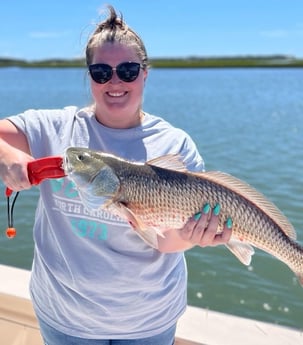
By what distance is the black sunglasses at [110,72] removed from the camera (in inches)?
87.5

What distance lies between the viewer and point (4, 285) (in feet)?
11.4

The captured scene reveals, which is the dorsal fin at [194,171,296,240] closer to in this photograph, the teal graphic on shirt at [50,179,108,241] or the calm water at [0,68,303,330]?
the teal graphic on shirt at [50,179,108,241]

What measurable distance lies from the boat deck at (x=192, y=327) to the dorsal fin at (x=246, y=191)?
1024mm

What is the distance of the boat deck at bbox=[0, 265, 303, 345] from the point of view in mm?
2979

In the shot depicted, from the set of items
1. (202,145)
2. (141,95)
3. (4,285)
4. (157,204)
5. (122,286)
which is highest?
(141,95)

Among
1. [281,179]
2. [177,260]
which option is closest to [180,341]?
[177,260]

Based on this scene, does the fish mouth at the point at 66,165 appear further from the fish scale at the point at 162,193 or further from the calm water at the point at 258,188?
the calm water at the point at 258,188

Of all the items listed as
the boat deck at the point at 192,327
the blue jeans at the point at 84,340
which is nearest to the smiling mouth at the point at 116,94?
the blue jeans at the point at 84,340

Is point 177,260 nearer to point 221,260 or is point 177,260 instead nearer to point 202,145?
point 221,260

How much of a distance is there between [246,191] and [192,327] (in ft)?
4.14

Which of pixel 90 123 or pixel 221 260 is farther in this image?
pixel 221 260

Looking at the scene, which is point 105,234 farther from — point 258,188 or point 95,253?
point 258,188

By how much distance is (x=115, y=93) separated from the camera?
225cm

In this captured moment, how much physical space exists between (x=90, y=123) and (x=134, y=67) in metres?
0.32
